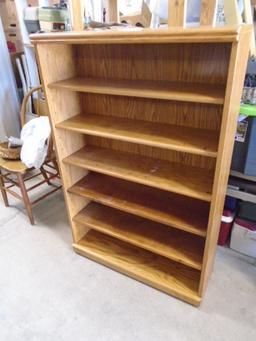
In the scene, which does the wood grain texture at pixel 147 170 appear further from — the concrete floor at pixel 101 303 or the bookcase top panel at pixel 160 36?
the concrete floor at pixel 101 303

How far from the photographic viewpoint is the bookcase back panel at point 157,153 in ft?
4.62

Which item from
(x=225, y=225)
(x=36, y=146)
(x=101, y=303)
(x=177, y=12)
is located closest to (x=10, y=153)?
(x=36, y=146)

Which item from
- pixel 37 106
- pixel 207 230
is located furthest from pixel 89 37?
pixel 37 106

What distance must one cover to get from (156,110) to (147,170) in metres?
0.32

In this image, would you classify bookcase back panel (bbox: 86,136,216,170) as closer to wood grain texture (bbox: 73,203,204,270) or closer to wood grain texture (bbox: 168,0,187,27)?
wood grain texture (bbox: 73,203,204,270)

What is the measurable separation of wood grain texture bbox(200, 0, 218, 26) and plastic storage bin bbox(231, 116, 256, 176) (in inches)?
20.0

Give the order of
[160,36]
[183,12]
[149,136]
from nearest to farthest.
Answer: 1. [160,36]
2. [183,12]
3. [149,136]

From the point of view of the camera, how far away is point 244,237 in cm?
174

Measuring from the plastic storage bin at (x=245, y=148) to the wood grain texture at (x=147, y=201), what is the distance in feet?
0.98

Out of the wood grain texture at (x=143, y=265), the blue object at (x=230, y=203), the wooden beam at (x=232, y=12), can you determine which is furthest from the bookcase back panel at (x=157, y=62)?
the wood grain texture at (x=143, y=265)

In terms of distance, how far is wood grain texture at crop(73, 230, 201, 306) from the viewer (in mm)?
1554

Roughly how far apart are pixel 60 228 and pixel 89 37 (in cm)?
152

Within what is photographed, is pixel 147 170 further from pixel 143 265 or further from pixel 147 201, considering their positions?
pixel 143 265

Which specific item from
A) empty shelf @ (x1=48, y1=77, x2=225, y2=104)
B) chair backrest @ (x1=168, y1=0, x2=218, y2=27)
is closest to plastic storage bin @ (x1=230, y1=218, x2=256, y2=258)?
empty shelf @ (x1=48, y1=77, x2=225, y2=104)
